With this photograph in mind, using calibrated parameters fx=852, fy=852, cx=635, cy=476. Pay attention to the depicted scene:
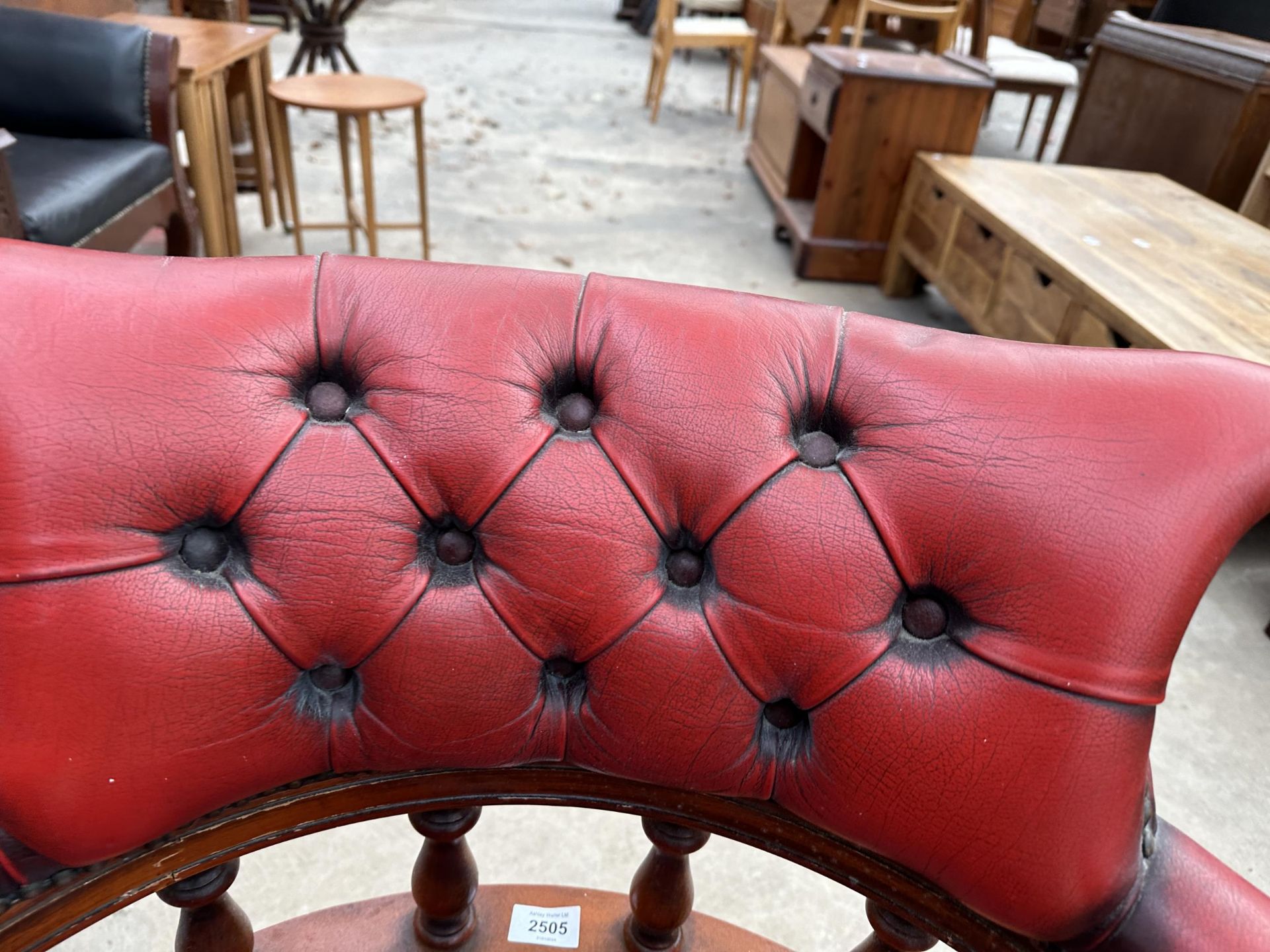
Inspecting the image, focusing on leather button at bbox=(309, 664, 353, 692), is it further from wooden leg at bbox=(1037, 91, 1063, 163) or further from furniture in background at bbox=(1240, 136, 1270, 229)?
wooden leg at bbox=(1037, 91, 1063, 163)

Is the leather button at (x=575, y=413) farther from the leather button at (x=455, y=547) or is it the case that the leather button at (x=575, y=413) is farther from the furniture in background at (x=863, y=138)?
the furniture in background at (x=863, y=138)

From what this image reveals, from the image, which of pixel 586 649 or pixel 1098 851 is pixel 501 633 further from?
pixel 1098 851

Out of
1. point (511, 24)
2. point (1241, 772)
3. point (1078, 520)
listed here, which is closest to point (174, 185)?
point (1078, 520)

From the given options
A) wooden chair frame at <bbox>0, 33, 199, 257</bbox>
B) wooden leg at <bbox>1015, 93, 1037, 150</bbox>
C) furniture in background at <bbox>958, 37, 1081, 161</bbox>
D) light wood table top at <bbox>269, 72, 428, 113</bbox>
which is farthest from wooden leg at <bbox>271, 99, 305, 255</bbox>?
wooden leg at <bbox>1015, 93, 1037, 150</bbox>

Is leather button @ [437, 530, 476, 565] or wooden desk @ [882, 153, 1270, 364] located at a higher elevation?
leather button @ [437, 530, 476, 565]

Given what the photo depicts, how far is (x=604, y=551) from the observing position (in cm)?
59

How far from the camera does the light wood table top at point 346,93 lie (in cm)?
269

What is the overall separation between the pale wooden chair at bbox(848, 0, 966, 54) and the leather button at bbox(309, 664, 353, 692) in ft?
14.2

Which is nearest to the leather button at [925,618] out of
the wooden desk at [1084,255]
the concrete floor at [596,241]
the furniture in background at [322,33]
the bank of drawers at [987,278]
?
the concrete floor at [596,241]

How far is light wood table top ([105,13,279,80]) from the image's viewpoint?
2.59 meters

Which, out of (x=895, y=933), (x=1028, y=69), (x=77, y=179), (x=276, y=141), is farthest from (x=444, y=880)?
(x=1028, y=69)

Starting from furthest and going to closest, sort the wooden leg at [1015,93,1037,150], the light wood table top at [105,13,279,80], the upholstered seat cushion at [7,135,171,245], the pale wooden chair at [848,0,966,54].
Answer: the wooden leg at [1015,93,1037,150]
the pale wooden chair at [848,0,966,54]
the light wood table top at [105,13,279,80]
the upholstered seat cushion at [7,135,171,245]

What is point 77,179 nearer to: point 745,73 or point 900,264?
point 900,264

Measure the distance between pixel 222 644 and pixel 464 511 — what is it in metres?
0.18
